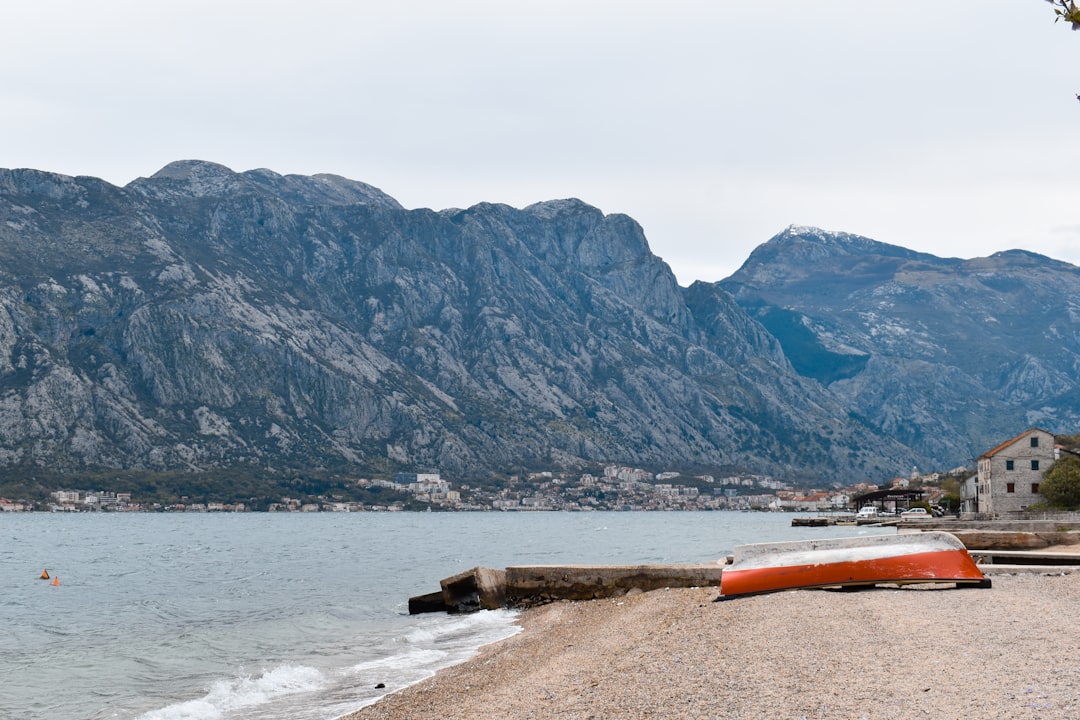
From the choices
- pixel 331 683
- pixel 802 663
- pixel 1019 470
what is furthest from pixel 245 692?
pixel 1019 470

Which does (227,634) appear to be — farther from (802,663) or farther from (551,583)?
(802,663)

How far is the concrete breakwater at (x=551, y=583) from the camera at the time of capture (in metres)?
33.1

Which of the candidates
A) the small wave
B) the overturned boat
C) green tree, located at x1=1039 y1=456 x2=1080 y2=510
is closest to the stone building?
green tree, located at x1=1039 y1=456 x2=1080 y2=510

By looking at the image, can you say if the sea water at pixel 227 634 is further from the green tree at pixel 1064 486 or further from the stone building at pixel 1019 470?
the stone building at pixel 1019 470

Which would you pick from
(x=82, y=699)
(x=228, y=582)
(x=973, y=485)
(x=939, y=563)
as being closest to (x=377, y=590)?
(x=228, y=582)

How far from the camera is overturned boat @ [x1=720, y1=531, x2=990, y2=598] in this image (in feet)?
79.0

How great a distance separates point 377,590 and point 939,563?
33847mm

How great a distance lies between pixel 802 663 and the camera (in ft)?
49.5

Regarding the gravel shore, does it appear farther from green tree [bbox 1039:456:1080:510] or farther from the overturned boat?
green tree [bbox 1039:456:1080:510]

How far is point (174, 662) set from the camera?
3022 cm

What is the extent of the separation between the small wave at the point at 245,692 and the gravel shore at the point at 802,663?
3688 mm

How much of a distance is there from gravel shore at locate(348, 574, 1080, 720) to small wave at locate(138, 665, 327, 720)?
369cm

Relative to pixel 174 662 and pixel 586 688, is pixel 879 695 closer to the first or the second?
pixel 586 688

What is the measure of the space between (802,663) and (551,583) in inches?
851
